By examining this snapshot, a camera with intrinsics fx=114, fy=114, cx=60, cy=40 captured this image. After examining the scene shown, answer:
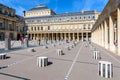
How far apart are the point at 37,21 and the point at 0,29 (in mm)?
33464

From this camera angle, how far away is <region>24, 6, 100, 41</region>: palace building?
68.9 m

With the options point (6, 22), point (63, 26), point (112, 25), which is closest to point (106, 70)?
point (112, 25)

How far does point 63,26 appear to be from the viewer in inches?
2869

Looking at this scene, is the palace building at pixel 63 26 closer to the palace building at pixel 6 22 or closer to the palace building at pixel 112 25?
the palace building at pixel 6 22

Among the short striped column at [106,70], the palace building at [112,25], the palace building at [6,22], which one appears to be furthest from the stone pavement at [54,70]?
the palace building at [6,22]

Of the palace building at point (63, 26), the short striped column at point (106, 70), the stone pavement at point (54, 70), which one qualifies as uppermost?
the palace building at point (63, 26)

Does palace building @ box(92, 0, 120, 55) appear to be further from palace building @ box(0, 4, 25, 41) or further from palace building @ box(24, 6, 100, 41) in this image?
palace building @ box(24, 6, 100, 41)

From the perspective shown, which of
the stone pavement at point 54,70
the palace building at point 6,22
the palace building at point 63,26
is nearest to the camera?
the stone pavement at point 54,70

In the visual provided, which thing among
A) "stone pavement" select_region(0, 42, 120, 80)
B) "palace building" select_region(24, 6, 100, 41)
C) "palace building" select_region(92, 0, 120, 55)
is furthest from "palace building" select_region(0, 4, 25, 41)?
"stone pavement" select_region(0, 42, 120, 80)

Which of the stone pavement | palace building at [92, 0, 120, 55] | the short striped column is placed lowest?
the stone pavement

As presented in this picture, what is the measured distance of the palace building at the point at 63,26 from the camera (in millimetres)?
68875

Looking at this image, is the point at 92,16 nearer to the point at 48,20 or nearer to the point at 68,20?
the point at 68,20

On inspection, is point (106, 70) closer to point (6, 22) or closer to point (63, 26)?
point (6, 22)

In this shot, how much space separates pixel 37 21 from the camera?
79.2 m
